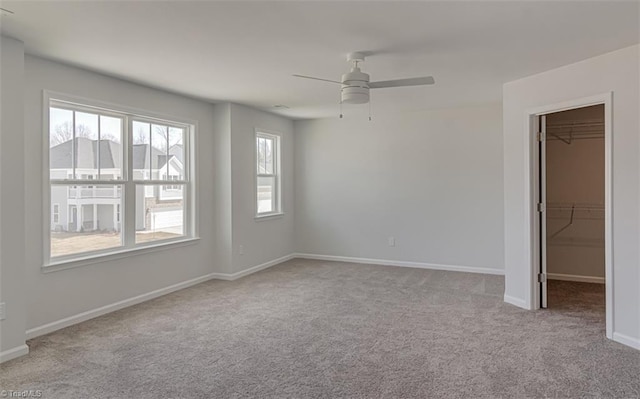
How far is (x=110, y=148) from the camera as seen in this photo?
4.34m

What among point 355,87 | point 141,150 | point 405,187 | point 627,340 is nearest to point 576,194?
point 405,187

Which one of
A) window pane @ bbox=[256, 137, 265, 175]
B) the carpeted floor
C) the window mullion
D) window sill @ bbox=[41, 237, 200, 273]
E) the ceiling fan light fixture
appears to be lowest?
the carpeted floor

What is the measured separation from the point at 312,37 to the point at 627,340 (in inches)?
138

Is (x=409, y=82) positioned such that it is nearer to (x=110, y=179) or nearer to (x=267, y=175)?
(x=110, y=179)

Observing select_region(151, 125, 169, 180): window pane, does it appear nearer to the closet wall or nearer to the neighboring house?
the neighboring house

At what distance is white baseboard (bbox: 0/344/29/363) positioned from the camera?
3.06m

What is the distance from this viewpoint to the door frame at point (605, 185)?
3.46 metres

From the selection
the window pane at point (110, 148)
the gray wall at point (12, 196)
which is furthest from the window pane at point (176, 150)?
the gray wall at point (12, 196)

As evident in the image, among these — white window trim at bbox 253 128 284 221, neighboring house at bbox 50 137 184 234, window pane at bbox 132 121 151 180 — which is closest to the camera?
neighboring house at bbox 50 137 184 234

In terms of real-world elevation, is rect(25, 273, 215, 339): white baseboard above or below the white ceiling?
below

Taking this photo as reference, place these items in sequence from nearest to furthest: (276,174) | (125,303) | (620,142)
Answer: (620,142) → (125,303) → (276,174)

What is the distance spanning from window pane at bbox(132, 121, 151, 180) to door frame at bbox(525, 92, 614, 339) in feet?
14.0

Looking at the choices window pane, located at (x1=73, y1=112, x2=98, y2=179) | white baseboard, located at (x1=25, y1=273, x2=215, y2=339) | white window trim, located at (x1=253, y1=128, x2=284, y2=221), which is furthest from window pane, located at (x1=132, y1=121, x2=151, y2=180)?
white window trim, located at (x1=253, y1=128, x2=284, y2=221)

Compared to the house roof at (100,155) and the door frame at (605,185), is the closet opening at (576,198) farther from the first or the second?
the house roof at (100,155)
